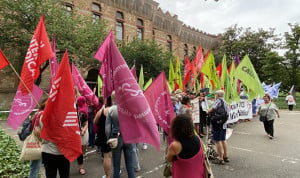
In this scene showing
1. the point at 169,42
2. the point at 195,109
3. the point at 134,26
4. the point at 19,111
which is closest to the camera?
the point at 19,111

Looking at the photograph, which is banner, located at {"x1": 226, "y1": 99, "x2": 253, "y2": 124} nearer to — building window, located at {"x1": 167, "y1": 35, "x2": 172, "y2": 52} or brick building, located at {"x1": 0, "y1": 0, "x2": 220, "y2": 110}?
brick building, located at {"x1": 0, "y1": 0, "x2": 220, "y2": 110}

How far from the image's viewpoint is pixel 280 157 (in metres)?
5.45

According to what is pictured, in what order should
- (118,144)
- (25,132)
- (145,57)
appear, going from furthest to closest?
(145,57) < (118,144) < (25,132)

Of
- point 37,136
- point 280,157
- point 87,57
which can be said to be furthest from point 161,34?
point 37,136

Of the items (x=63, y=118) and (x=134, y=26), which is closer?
(x=63, y=118)

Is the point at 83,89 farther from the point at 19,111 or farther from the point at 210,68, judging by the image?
the point at 210,68

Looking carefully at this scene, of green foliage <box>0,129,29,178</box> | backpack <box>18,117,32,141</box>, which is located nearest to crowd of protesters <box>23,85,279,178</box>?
backpack <box>18,117,32,141</box>

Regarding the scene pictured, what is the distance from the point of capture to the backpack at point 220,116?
15.8ft

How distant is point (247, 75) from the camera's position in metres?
6.88

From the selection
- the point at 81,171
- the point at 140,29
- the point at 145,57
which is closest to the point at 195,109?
Answer: the point at 81,171

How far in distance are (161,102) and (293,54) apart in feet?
80.9

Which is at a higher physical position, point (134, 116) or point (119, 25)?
point (119, 25)

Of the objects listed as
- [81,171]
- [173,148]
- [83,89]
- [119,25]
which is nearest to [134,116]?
[173,148]

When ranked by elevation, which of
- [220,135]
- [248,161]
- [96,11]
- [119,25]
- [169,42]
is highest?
[96,11]
